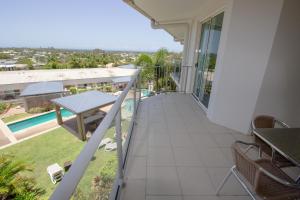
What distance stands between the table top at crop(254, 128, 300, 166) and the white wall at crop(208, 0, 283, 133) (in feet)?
4.11

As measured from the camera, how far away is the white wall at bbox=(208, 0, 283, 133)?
2330 millimetres

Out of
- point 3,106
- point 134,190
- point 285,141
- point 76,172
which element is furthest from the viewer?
point 3,106

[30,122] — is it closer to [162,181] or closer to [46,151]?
[46,151]

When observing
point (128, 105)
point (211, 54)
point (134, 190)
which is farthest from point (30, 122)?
point (211, 54)

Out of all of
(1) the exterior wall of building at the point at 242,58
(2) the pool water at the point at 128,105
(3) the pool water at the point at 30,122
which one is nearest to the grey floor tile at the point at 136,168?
(2) the pool water at the point at 128,105

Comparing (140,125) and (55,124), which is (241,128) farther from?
(55,124)

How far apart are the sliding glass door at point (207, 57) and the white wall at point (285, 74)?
1235 millimetres

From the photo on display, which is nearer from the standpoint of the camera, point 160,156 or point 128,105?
point 160,156

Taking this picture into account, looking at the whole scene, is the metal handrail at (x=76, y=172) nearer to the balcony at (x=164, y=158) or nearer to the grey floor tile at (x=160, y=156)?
the balcony at (x=164, y=158)

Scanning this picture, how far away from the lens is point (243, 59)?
2.61 meters

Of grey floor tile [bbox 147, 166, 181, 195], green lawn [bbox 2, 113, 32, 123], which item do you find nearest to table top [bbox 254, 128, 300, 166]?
grey floor tile [bbox 147, 166, 181, 195]

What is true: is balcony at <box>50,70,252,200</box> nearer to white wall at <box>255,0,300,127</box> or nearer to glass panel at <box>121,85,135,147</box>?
glass panel at <box>121,85,135,147</box>

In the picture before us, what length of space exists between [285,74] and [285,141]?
1.64m

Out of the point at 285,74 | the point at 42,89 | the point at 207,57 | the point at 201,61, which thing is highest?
the point at 207,57
